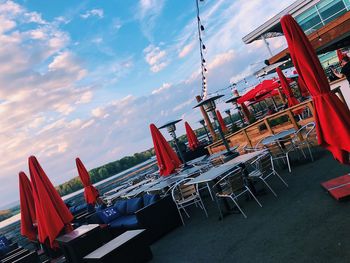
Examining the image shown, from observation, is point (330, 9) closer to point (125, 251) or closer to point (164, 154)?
point (164, 154)

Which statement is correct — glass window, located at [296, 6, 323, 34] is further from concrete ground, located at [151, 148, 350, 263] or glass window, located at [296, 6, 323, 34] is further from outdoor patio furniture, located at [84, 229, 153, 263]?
outdoor patio furniture, located at [84, 229, 153, 263]

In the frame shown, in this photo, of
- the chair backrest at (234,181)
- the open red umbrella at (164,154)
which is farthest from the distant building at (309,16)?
the chair backrest at (234,181)

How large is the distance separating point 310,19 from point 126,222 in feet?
78.6

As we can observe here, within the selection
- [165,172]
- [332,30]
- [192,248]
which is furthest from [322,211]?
[165,172]

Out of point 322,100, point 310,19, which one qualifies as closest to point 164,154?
point 322,100

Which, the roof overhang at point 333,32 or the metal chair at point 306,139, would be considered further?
the metal chair at point 306,139

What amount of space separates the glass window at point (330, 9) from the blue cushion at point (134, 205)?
22.4m

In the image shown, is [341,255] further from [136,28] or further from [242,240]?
[136,28]

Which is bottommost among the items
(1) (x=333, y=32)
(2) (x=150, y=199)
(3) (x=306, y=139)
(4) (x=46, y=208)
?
(3) (x=306, y=139)

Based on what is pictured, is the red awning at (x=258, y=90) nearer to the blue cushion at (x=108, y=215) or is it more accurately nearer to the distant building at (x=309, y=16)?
the distant building at (x=309, y=16)

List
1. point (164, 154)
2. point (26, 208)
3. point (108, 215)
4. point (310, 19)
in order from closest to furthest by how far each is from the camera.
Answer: point (26, 208) → point (108, 215) → point (164, 154) → point (310, 19)

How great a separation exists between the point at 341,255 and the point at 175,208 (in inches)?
149

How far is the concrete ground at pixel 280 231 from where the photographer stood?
3328 mm

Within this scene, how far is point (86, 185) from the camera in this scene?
1012cm
